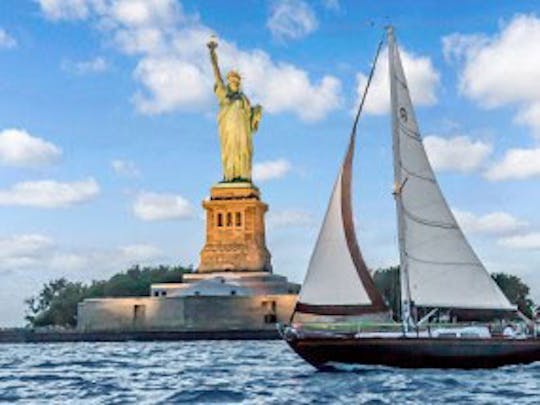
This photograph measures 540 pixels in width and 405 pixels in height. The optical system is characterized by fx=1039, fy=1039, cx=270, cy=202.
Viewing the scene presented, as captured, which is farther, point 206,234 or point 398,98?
point 206,234

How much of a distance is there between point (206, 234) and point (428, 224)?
67597mm

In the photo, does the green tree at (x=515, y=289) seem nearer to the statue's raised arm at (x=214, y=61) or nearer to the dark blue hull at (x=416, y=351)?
the statue's raised arm at (x=214, y=61)

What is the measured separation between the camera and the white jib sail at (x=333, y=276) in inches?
1368

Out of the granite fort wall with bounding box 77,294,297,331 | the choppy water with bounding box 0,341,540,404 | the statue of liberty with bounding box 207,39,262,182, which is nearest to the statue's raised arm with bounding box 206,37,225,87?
the statue of liberty with bounding box 207,39,262,182

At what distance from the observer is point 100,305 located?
97.9 metres

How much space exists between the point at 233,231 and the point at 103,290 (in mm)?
25038

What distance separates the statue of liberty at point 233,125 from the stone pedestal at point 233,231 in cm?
172

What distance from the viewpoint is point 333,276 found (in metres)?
34.9

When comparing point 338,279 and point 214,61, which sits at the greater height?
point 214,61

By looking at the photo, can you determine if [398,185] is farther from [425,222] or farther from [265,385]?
[265,385]

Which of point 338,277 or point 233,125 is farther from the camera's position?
point 233,125

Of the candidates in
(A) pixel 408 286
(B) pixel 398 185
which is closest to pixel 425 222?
(B) pixel 398 185

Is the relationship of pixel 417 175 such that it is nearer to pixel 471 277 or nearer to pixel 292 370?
pixel 471 277

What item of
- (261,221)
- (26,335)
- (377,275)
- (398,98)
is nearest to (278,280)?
(261,221)
